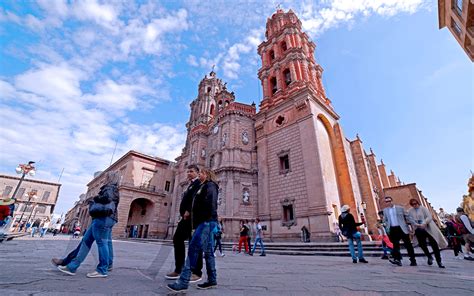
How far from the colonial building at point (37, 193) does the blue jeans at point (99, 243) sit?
57175 mm

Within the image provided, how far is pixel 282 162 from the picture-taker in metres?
18.2

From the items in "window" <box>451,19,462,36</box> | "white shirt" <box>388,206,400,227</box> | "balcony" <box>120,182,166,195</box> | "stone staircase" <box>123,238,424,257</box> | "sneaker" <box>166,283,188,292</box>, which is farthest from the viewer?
"balcony" <box>120,182,166,195</box>

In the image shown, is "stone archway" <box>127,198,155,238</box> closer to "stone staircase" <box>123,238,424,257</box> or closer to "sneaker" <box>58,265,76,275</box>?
"stone staircase" <box>123,238,424,257</box>

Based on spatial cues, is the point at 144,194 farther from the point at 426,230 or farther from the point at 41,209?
the point at 41,209

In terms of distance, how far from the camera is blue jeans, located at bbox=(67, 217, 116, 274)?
9.58ft

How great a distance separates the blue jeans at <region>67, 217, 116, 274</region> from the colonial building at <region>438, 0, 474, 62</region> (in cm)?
1713

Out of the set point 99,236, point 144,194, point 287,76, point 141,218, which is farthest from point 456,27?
point 141,218

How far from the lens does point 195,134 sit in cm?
2609

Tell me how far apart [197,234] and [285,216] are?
48.6 feet

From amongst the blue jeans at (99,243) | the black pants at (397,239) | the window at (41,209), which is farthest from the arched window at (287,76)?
the window at (41,209)

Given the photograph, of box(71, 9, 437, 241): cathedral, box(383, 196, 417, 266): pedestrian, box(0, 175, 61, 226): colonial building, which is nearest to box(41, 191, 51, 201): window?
box(0, 175, 61, 226): colonial building

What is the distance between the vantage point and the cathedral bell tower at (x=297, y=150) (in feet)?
48.9

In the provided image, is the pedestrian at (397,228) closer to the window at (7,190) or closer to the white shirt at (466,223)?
the white shirt at (466,223)

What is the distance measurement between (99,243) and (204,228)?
1633mm
